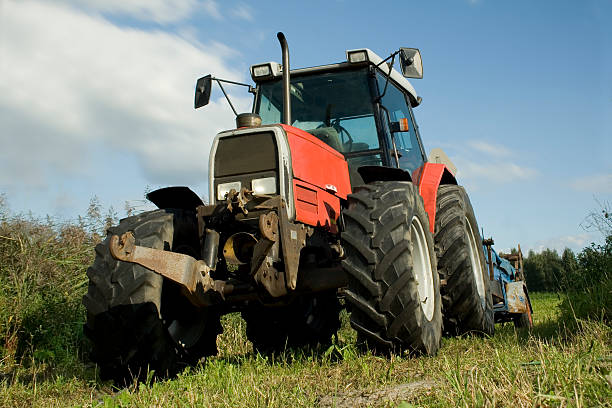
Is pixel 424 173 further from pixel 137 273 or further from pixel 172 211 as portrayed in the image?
pixel 137 273

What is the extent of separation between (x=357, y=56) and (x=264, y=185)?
1.80m

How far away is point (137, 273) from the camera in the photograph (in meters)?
4.27

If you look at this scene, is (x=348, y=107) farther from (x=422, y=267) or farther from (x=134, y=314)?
(x=134, y=314)

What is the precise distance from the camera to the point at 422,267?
184 inches

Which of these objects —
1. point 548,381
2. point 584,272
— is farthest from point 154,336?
point 584,272

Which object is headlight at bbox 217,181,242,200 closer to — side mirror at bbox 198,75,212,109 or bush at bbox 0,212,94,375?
side mirror at bbox 198,75,212,109

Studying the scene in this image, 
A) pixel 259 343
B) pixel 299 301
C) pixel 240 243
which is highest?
pixel 240 243

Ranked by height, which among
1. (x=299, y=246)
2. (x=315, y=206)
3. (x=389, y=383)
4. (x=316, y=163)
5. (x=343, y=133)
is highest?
(x=343, y=133)

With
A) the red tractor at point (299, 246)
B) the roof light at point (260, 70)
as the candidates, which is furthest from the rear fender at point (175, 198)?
the roof light at point (260, 70)

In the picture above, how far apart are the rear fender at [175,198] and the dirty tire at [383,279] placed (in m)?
1.48

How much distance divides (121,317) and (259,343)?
1.77 meters

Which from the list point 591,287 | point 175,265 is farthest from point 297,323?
point 591,287

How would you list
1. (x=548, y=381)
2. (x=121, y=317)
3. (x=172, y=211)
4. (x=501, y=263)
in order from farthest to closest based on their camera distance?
(x=501, y=263) → (x=172, y=211) → (x=121, y=317) → (x=548, y=381)

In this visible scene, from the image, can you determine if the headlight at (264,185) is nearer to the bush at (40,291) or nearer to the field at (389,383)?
the field at (389,383)
